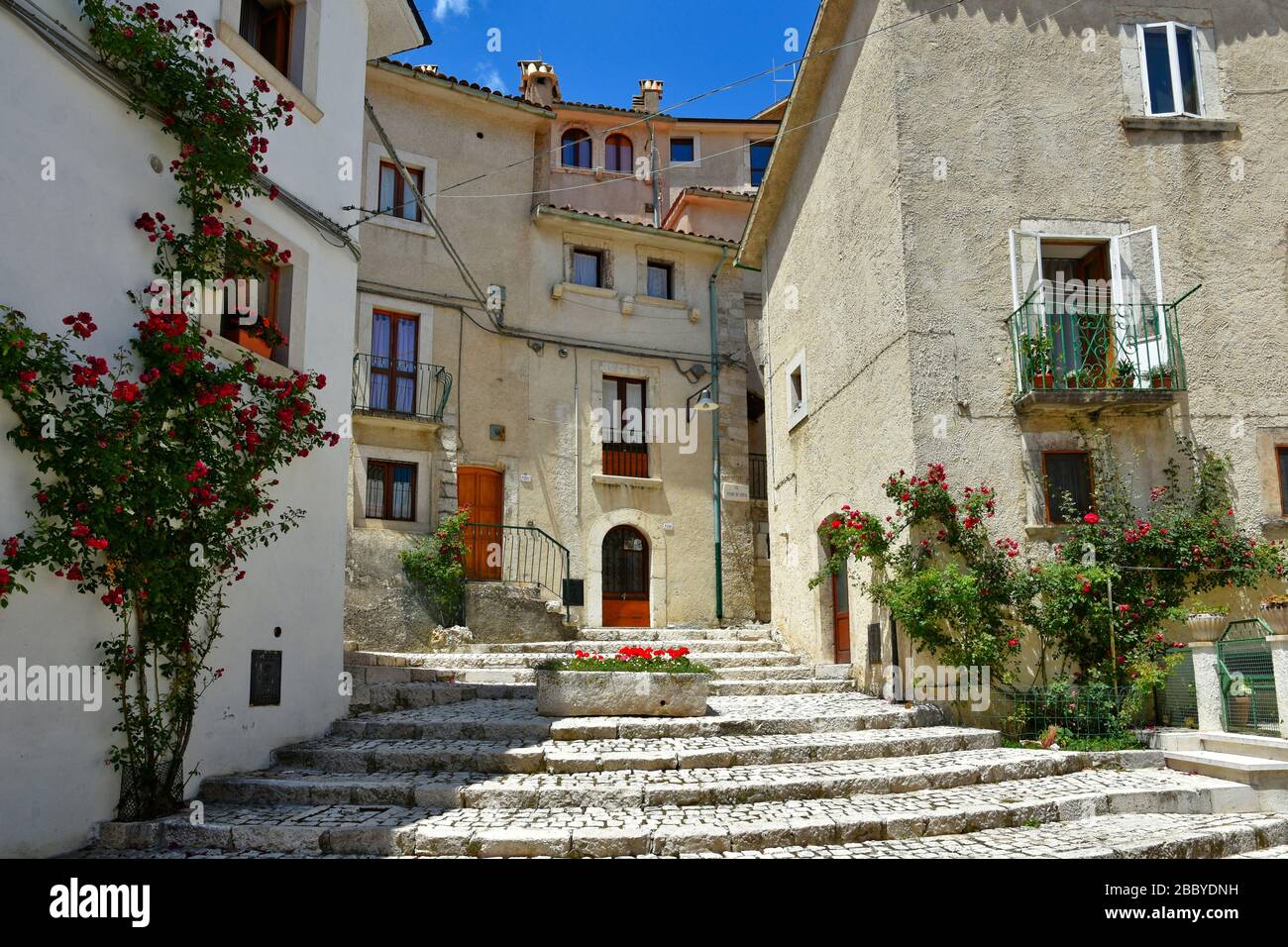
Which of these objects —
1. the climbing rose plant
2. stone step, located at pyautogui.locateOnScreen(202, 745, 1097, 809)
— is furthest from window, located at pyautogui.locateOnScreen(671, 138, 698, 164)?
stone step, located at pyautogui.locateOnScreen(202, 745, 1097, 809)

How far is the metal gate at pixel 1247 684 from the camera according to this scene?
8266 millimetres

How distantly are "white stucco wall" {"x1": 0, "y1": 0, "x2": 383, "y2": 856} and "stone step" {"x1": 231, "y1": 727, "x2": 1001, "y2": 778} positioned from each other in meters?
0.60

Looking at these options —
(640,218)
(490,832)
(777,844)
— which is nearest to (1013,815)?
(777,844)

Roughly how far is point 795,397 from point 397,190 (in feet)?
26.8

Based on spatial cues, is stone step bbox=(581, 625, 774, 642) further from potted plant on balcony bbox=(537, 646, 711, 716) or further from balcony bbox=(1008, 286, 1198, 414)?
balcony bbox=(1008, 286, 1198, 414)

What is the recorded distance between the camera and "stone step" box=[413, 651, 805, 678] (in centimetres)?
1223

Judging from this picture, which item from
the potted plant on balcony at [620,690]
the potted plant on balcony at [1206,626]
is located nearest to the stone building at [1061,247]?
the potted plant on balcony at [1206,626]

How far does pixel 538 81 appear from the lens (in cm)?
2316

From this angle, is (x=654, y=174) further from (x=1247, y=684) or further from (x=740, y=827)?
(x=740, y=827)

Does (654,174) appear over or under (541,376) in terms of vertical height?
over

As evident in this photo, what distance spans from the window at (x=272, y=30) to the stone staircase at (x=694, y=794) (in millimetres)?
6226

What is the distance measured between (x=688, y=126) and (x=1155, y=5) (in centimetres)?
1469

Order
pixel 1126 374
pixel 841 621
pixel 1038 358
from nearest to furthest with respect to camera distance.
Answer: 1. pixel 1038 358
2. pixel 1126 374
3. pixel 841 621

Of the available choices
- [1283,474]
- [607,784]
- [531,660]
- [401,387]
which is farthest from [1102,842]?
[401,387]
